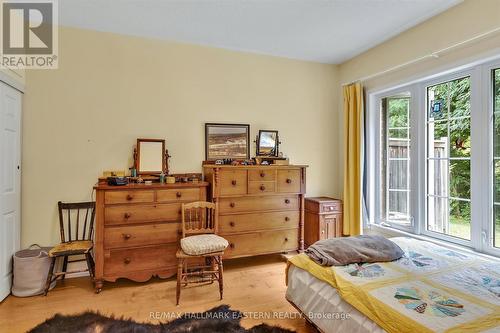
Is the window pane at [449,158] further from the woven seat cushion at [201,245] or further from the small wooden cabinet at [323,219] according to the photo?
the woven seat cushion at [201,245]

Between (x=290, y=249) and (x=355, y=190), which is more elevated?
(x=355, y=190)

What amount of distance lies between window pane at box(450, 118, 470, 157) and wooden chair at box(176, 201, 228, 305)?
247 centimetres

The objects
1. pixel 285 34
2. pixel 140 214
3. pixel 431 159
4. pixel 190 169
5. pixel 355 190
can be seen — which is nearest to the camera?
pixel 140 214

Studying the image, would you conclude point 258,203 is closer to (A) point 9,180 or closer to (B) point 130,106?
(B) point 130,106

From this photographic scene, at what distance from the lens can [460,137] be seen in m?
2.78

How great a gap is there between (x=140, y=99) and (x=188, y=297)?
2.24 meters

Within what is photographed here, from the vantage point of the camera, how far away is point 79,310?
2.42m

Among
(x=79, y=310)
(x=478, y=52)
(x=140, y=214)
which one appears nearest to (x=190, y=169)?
(x=140, y=214)

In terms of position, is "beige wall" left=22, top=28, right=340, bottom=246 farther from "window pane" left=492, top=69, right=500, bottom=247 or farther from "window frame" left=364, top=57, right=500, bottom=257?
"window pane" left=492, top=69, right=500, bottom=247

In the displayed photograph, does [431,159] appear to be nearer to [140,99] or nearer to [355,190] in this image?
[355,190]

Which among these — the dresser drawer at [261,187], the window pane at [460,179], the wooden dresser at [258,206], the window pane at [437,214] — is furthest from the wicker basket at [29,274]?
the window pane at [460,179]

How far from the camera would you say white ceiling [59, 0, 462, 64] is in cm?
267

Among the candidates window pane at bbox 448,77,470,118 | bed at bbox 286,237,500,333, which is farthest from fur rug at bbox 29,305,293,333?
window pane at bbox 448,77,470,118

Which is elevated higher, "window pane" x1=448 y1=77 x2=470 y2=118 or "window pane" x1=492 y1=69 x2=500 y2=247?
"window pane" x1=448 y1=77 x2=470 y2=118
